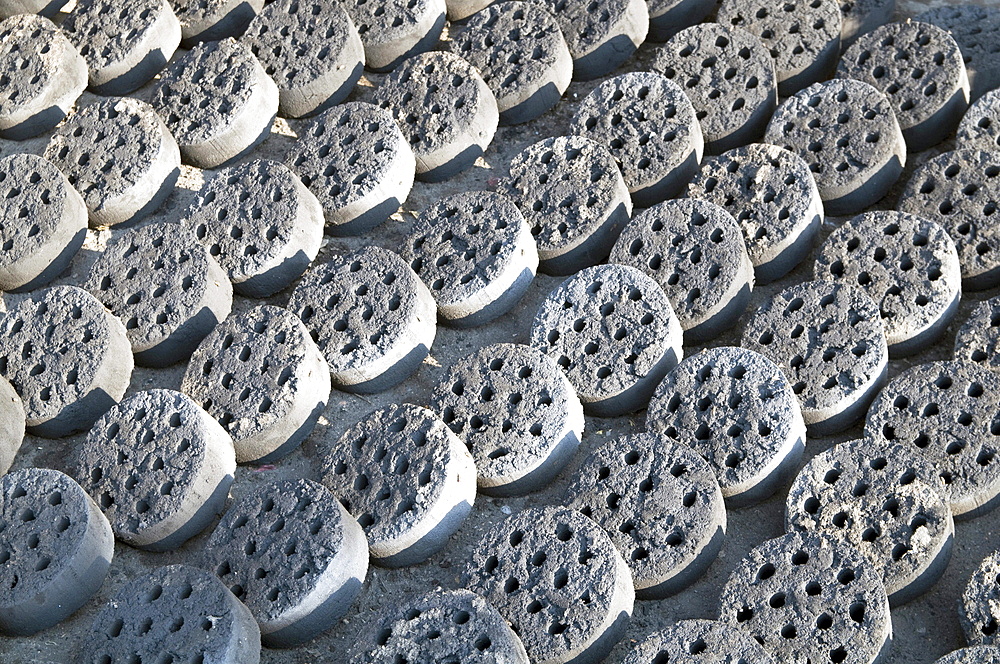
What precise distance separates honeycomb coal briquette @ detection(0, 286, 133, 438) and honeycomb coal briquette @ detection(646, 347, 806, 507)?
1.54 metres

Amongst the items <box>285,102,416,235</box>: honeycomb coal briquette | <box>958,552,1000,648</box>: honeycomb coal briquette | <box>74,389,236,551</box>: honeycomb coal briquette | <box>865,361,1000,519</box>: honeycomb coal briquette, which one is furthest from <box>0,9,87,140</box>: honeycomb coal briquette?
<box>958,552,1000,648</box>: honeycomb coal briquette

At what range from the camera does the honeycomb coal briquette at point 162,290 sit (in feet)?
11.3

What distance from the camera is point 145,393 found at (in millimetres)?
3182

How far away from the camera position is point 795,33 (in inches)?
157

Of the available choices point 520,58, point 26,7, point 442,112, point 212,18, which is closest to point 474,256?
point 442,112

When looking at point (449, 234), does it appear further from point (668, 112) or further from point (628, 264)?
point (668, 112)

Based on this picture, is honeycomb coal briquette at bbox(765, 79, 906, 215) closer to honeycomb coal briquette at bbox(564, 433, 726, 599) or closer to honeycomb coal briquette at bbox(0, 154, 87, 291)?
honeycomb coal briquette at bbox(564, 433, 726, 599)

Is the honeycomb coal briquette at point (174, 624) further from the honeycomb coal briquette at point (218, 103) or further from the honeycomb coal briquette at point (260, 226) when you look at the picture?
the honeycomb coal briquette at point (218, 103)

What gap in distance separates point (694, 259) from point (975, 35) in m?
1.42

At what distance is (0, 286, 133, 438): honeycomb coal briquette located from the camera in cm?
331

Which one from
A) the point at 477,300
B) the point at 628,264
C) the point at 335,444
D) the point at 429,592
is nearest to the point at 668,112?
the point at 628,264

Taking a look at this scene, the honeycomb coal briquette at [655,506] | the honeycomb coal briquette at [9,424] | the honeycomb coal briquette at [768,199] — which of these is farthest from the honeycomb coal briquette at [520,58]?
the honeycomb coal briquette at [9,424]

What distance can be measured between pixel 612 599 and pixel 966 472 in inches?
39.0

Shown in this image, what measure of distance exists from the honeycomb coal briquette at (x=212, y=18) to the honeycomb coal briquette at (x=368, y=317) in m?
1.37
